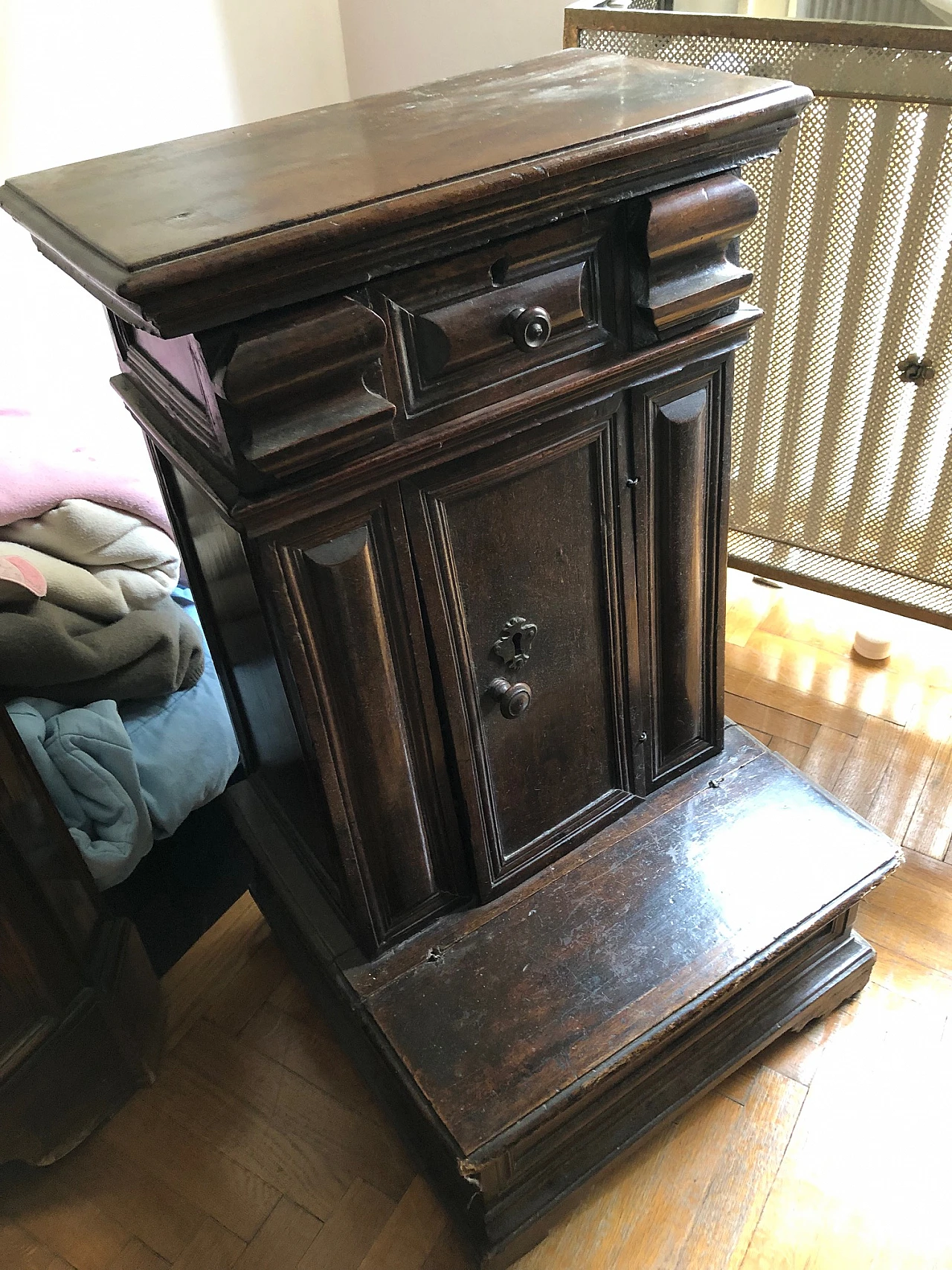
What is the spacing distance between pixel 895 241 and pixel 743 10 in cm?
46

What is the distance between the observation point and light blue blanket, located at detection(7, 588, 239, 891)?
110 cm

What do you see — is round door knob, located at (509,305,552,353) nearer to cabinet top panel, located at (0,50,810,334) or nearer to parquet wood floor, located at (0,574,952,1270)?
cabinet top panel, located at (0,50,810,334)

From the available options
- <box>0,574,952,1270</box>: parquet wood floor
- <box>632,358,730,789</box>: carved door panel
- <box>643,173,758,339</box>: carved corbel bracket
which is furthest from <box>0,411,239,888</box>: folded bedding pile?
<box>643,173,758,339</box>: carved corbel bracket

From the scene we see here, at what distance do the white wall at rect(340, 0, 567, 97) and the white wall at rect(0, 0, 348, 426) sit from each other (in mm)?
99

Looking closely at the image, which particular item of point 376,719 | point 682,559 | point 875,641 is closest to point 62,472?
point 376,719

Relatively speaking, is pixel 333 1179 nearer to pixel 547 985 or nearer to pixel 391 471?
pixel 547 985

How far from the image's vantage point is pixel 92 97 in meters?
1.41

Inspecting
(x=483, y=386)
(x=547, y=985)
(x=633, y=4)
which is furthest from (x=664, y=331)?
(x=633, y=4)

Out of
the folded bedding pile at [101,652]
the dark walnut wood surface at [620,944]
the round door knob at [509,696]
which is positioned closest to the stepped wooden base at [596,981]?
the dark walnut wood surface at [620,944]

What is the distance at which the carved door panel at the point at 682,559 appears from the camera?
3.16ft

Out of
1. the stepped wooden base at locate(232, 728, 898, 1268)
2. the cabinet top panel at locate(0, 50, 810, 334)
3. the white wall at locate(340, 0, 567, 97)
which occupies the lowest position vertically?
the stepped wooden base at locate(232, 728, 898, 1268)

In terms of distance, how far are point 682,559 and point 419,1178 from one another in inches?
28.2

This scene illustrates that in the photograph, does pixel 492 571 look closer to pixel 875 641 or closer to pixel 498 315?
pixel 498 315

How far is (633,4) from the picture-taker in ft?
4.58
